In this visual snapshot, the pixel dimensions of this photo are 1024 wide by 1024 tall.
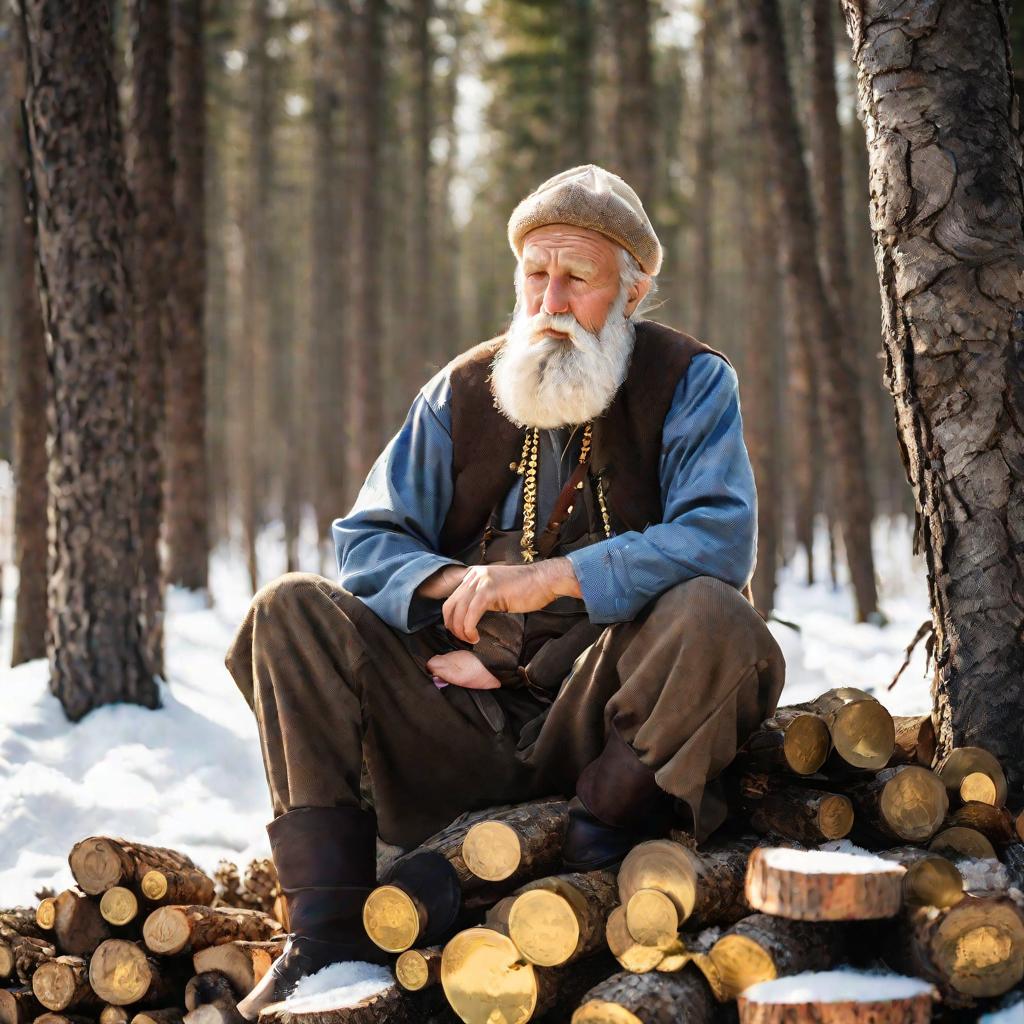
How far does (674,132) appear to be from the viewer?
1828 centimetres

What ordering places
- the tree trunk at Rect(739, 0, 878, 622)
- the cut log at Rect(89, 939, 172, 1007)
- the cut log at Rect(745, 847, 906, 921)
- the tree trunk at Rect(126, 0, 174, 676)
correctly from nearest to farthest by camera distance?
the cut log at Rect(745, 847, 906, 921)
the cut log at Rect(89, 939, 172, 1007)
the tree trunk at Rect(126, 0, 174, 676)
the tree trunk at Rect(739, 0, 878, 622)

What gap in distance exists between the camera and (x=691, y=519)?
2.78 m

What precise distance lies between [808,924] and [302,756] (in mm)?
1207

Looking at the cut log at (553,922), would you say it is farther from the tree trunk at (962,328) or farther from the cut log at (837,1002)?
the tree trunk at (962,328)

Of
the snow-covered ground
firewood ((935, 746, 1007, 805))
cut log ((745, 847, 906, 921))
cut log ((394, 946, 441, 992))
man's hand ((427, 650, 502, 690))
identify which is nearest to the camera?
→ cut log ((745, 847, 906, 921))

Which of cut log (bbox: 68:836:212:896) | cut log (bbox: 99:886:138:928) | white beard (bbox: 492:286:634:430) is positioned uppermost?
white beard (bbox: 492:286:634:430)

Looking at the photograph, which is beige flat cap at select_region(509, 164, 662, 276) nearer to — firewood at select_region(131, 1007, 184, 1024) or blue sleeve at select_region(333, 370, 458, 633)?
blue sleeve at select_region(333, 370, 458, 633)

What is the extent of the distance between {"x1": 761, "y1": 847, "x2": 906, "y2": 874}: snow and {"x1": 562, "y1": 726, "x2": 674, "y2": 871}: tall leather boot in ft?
1.18

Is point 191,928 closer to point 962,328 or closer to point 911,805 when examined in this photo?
point 911,805

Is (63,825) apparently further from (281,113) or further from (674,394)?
(281,113)

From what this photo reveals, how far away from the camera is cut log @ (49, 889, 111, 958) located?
297 cm

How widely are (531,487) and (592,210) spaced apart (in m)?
0.78

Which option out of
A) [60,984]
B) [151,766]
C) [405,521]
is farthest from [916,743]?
[151,766]

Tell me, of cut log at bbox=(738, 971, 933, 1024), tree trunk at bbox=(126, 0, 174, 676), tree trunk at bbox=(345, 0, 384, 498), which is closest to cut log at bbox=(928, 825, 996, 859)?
cut log at bbox=(738, 971, 933, 1024)
